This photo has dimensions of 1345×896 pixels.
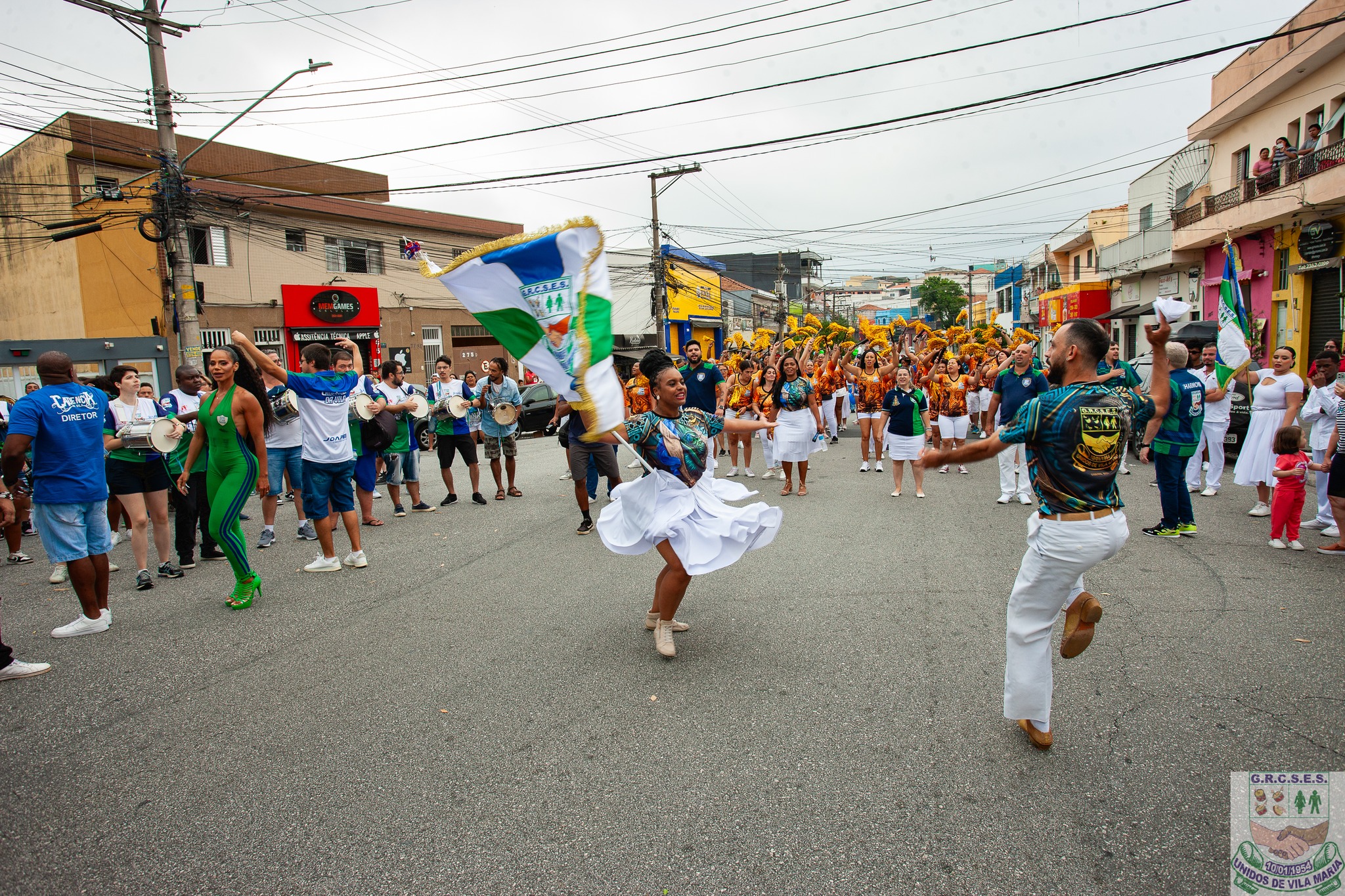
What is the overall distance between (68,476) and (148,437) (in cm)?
135

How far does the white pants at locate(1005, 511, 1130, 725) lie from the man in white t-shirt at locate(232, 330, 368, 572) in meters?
5.55

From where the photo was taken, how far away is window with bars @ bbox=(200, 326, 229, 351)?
25000 millimetres

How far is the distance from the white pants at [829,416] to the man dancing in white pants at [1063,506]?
1127 cm

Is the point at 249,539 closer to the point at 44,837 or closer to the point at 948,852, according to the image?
the point at 44,837

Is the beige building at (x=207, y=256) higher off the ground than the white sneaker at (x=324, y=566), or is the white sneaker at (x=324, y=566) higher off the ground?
the beige building at (x=207, y=256)

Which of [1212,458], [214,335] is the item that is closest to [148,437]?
[1212,458]

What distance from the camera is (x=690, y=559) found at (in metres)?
4.36

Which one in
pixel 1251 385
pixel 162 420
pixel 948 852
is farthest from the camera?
pixel 1251 385

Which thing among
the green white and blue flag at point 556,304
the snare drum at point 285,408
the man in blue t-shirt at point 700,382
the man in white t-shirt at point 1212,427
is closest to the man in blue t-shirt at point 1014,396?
the man in white t-shirt at point 1212,427

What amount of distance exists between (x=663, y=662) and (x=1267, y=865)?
2.84 meters

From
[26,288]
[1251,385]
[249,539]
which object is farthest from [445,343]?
[1251,385]

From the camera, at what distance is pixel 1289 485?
255 inches

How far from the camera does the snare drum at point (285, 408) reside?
292 inches

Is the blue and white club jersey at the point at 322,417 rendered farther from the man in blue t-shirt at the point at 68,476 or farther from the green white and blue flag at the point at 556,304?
the green white and blue flag at the point at 556,304
